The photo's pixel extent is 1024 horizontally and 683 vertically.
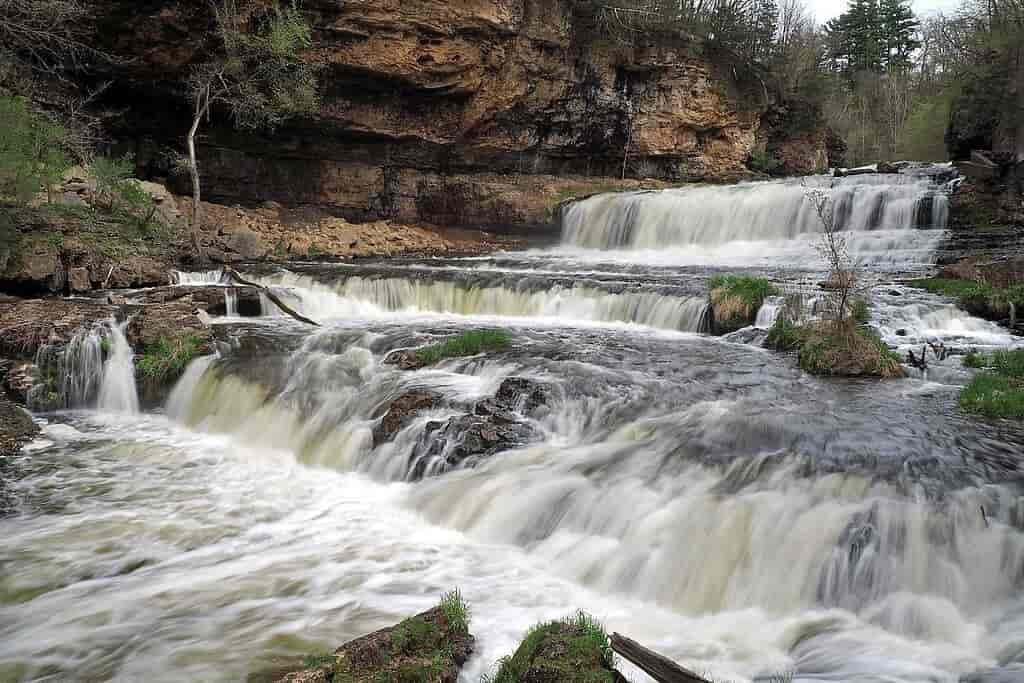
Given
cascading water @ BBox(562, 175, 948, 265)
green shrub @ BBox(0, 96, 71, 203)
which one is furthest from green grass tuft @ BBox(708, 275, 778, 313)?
green shrub @ BBox(0, 96, 71, 203)

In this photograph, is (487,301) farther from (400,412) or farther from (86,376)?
(86,376)

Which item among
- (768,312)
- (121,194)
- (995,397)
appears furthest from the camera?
A: (121,194)

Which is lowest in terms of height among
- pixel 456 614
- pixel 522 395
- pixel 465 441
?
pixel 456 614

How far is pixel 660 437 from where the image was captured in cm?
681

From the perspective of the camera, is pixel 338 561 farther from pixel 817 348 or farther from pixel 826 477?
pixel 817 348

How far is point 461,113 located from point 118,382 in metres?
16.1

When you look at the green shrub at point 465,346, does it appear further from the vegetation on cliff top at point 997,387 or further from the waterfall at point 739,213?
the waterfall at point 739,213

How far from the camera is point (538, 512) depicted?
5.90 m

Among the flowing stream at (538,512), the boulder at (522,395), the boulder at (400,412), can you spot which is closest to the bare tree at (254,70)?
the flowing stream at (538,512)

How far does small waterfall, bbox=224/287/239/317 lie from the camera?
41.9ft

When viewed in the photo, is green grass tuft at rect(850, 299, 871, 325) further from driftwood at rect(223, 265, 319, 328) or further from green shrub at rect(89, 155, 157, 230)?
green shrub at rect(89, 155, 157, 230)

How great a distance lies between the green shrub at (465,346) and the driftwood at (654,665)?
6543mm

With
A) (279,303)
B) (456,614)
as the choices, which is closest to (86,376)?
(279,303)

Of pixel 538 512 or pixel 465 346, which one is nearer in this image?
pixel 538 512
